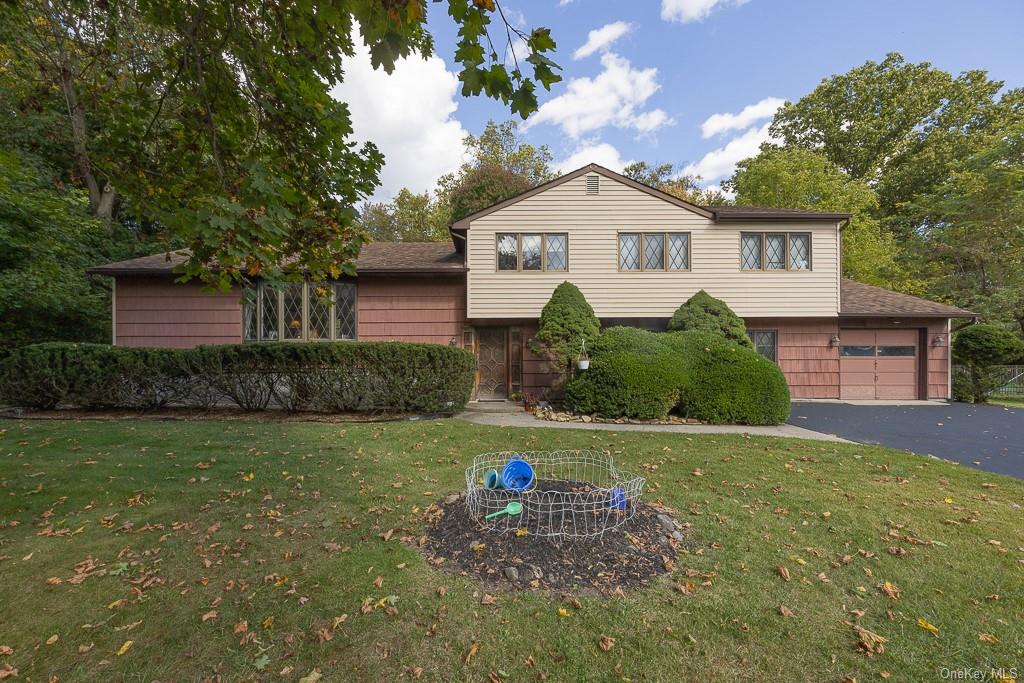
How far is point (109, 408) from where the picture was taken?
8539mm

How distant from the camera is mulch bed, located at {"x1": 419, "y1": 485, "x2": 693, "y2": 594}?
2.65 m

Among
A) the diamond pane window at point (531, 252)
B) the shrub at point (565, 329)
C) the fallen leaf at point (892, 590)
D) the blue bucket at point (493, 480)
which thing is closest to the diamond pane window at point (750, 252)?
the shrub at point (565, 329)

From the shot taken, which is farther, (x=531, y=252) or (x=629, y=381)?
(x=531, y=252)

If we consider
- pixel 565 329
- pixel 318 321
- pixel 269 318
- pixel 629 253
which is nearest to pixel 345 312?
pixel 318 321

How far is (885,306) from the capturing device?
12.3m

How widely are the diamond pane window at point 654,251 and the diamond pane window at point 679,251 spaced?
26 centimetres

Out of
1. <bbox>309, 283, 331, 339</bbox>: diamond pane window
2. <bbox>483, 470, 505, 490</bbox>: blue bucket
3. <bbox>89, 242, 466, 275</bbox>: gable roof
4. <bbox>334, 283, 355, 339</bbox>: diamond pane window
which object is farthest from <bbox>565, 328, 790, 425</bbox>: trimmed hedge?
<bbox>309, 283, 331, 339</bbox>: diamond pane window

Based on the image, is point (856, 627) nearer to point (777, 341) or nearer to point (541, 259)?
point (541, 259)

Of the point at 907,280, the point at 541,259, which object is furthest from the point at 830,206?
the point at 541,259

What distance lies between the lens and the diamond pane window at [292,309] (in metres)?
11.2

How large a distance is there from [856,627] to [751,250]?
11.6m

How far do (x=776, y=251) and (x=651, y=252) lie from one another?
378 centimetres

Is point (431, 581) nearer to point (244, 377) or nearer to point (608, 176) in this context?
point (244, 377)

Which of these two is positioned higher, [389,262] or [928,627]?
[389,262]
